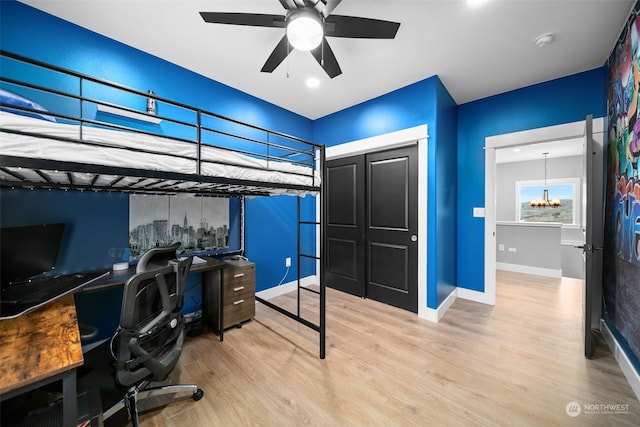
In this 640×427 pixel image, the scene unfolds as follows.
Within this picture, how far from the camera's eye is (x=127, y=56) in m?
2.19

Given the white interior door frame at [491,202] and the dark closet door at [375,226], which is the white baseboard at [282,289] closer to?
the dark closet door at [375,226]

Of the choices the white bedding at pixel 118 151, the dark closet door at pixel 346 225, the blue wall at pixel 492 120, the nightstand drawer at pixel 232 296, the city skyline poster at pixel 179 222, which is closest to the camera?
the white bedding at pixel 118 151

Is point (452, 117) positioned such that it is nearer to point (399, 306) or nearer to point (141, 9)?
point (399, 306)

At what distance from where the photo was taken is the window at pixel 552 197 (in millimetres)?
5871

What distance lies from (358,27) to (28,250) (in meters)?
2.63

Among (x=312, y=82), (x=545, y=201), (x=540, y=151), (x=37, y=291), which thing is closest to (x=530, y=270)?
(x=545, y=201)

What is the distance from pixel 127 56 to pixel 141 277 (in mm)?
2176

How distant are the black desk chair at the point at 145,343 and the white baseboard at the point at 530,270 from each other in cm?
552

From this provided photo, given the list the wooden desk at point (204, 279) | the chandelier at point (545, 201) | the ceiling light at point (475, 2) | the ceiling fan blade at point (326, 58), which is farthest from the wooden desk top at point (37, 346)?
the chandelier at point (545, 201)

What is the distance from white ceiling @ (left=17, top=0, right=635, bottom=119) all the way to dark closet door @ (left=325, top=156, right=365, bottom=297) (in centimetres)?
107

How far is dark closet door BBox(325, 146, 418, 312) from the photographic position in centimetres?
290

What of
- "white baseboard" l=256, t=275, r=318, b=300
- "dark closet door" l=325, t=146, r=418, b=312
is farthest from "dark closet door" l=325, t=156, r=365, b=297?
"white baseboard" l=256, t=275, r=318, b=300

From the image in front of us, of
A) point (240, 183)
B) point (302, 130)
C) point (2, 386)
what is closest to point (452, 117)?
point (302, 130)

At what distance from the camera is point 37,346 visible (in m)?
0.94
